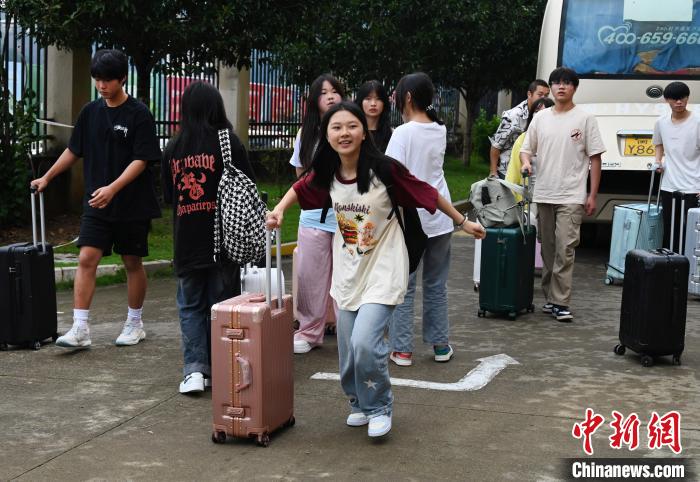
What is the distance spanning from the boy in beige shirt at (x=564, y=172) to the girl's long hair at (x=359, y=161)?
336 centimetres

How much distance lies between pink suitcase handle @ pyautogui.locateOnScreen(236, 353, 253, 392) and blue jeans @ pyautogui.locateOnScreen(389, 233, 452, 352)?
5.87ft

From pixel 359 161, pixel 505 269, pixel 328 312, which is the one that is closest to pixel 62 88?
pixel 328 312

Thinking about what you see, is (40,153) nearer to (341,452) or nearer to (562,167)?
(562,167)

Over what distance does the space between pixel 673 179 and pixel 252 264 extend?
15.5 feet

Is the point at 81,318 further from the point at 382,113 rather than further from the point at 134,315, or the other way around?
the point at 382,113

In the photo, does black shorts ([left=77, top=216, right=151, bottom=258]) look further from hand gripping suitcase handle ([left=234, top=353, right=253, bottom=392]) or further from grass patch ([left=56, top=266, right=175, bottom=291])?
grass patch ([left=56, top=266, right=175, bottom=291])

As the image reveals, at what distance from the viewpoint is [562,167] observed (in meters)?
8.39

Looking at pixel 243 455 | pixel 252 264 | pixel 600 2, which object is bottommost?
pixel 243 455

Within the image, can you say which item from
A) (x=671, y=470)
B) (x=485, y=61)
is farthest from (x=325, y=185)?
(x=485, y=61)

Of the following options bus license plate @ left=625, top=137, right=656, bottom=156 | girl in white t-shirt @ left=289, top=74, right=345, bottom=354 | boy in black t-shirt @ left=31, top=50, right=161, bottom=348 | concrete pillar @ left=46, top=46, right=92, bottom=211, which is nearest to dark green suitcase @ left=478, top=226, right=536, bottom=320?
girl in white t-shirt @ left=289, top=74, right=345, bottom=354

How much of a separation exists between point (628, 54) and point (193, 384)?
824cm

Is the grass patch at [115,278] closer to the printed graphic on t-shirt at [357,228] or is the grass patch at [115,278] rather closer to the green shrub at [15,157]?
the green shrub at [15,157]

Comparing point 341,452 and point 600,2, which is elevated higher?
point 600,2

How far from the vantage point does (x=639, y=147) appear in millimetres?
11852
